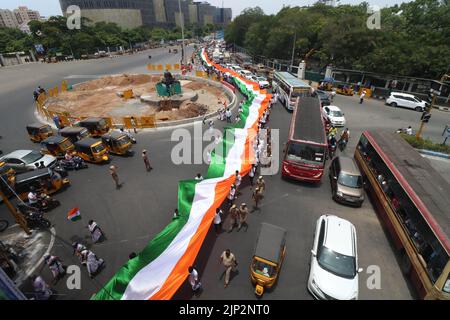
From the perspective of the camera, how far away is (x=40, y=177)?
13984mm

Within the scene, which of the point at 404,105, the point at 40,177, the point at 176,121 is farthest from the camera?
the point at 404,105

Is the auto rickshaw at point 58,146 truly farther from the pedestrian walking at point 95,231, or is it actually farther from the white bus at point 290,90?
the white bus at point 290,90

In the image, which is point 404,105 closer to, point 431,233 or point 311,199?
point 311,199

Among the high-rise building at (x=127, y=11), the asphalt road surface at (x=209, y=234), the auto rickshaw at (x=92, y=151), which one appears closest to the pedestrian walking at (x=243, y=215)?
the asphalt road surface at (x=209, y=234)

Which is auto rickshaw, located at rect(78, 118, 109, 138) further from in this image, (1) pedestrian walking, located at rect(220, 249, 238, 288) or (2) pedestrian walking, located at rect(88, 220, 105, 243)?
(1) pedestrian walking, located at rect(220, 249, 238, 288)

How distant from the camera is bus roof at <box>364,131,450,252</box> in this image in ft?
27.7

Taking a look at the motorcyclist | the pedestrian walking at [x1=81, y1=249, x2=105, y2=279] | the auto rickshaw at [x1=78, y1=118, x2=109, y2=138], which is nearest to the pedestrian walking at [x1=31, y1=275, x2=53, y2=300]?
the pedestrian walking at [x1=81, y1=249, x2=105, y2=279]

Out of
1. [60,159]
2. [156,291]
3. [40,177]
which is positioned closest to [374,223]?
[156,291]

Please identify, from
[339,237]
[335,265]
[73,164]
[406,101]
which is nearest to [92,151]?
[73,164]

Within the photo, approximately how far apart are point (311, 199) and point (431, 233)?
20.8ft

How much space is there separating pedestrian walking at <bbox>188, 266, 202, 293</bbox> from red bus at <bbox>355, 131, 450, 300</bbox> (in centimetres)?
811

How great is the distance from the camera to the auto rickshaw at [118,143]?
18.6 meters

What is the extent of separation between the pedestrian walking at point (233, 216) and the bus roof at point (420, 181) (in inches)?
298

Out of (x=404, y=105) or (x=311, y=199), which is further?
(x=404, y=105)
